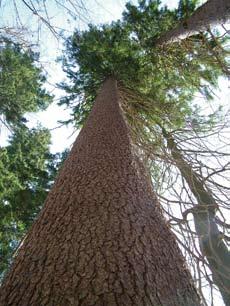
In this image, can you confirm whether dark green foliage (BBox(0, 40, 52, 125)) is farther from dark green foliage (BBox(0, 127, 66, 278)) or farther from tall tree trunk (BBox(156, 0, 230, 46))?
tall tree trunk (BBox(156, 0, 230, 46))

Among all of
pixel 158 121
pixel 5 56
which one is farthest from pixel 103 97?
pixel 5 56

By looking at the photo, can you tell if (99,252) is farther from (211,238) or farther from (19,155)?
(19,155)

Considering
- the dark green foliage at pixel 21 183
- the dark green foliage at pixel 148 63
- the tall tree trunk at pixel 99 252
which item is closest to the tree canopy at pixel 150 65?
the dark green foliage at pixel 148 63

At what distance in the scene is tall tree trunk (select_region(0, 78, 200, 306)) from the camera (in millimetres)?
1620

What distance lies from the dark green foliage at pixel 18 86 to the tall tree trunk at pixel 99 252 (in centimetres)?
569

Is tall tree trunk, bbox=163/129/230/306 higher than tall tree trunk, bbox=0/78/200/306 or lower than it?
higher

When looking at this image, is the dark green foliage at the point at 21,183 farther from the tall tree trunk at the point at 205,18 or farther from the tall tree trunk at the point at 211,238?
the tall tree trunk at the point at 205,18

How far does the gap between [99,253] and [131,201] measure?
735 mm

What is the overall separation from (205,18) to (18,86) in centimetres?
506

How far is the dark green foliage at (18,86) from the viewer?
7.77 metres

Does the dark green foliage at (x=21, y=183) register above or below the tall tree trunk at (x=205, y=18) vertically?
below

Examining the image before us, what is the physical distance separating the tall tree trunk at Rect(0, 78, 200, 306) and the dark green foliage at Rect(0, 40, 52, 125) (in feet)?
18.7

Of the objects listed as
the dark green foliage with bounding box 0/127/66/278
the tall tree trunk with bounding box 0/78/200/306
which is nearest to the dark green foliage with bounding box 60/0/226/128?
the dark green foliage with bounding box 0/127/66/278

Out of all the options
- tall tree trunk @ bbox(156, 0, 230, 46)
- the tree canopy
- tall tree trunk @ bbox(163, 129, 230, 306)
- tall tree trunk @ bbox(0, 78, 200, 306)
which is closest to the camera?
tall tree trunk @ bbox(0, 78, 200, 306)
